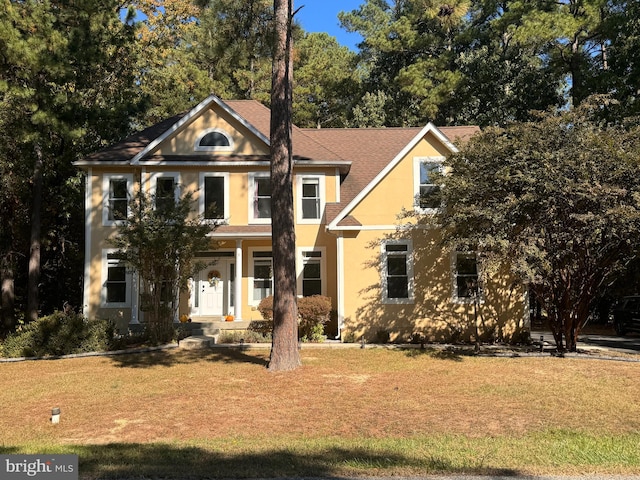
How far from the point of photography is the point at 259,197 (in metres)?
19.3

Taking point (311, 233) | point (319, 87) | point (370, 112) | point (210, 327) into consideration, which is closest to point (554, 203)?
point (311, 233)

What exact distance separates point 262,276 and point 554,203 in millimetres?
10527

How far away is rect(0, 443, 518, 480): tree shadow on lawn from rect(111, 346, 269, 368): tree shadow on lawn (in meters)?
6.38

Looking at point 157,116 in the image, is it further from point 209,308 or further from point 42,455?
point 42,455

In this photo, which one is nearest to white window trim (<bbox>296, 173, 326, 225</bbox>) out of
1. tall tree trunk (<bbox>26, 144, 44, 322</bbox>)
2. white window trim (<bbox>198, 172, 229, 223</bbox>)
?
white window trim (<bbox>198, 172, 229, 223</bbox>)

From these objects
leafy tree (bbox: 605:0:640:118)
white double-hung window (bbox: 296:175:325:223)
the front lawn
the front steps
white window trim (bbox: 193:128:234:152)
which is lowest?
the front lawn

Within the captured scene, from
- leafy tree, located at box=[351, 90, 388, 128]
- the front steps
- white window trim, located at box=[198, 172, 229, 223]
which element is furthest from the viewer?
leafy tree, located at box=[351, 90, 388, 128]

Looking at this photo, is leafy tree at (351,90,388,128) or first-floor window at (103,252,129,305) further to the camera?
leafy tree at (351,90,388,128)

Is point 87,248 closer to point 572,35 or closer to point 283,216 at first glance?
point 283,216

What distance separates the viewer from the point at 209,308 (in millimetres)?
19516

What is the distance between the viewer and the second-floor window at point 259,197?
1917 centimetres

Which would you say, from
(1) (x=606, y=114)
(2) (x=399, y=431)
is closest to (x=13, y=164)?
(2) (x=399, y=431)

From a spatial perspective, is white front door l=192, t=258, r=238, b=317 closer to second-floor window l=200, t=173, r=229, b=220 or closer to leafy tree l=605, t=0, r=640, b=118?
second-floor window l=200, t=173, r=229, b=220

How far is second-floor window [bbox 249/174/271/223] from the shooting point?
755 inches
